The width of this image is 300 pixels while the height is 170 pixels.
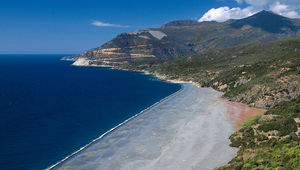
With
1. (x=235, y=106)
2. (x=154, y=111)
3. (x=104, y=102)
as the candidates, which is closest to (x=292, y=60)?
(x=235, y=106)

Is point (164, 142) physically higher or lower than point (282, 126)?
lower

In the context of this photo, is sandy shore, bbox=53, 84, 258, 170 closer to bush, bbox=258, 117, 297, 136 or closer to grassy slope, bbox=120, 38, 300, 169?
grassy slope, bbox=120, 38, 300, 169

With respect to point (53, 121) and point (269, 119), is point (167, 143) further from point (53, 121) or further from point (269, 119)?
point (53, 121)

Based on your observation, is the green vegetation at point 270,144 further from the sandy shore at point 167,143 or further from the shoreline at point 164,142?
the sandy shore at point 167,143

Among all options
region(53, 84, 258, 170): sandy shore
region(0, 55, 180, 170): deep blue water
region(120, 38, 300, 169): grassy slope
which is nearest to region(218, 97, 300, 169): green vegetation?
region(120, 38, 300, 169): grassy slope

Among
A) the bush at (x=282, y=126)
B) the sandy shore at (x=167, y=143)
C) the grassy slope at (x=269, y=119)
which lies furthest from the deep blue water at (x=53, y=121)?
the bush at (x=282, y=126)

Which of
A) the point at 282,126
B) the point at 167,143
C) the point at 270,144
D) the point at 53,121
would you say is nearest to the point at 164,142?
the point at 167,143
